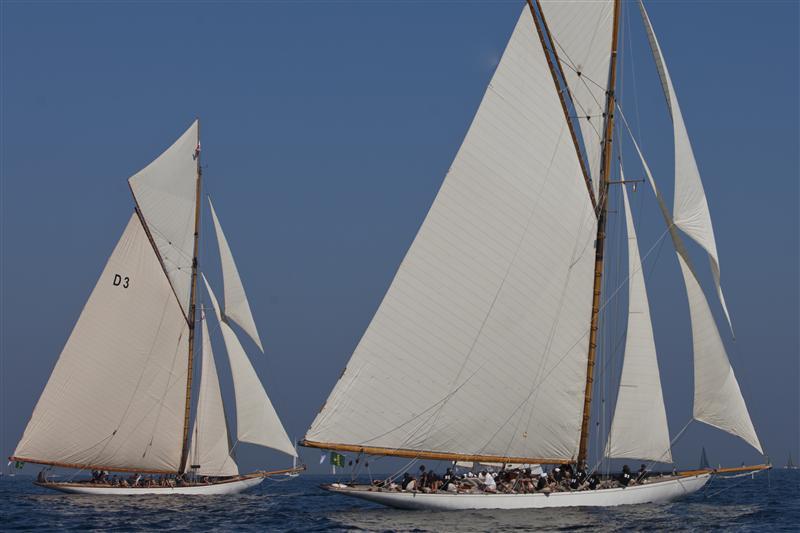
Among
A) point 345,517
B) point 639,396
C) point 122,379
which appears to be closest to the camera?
point 345,517

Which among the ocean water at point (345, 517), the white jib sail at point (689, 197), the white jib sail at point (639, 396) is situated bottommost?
the ocean water at point (345, 517)

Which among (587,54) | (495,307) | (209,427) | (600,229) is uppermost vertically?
(587,54)

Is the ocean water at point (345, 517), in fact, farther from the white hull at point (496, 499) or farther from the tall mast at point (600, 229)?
the tall mast at point (600, 229)

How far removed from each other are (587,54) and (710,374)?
14.5 metres

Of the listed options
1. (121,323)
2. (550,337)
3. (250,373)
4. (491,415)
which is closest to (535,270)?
(550,337)

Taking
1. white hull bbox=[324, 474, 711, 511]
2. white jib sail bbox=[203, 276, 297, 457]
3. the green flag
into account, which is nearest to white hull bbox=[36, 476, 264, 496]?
white jib sail bbox=[203, 276, 297, 457]

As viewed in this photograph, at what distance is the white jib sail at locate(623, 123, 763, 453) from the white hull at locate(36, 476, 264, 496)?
30.0 m

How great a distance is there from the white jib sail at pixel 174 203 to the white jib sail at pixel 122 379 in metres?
0.82

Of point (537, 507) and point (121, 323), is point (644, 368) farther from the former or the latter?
point (121, 323)

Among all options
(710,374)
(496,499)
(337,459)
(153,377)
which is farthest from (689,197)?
(153,377)

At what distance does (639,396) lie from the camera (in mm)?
52312

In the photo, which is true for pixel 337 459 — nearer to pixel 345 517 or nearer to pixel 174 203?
pixel 345 517

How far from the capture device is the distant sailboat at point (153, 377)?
6938cm

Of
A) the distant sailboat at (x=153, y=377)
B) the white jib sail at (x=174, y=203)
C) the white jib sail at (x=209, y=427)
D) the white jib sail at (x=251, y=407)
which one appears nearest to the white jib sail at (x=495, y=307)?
the white jib sail at (x=251, y=407)
